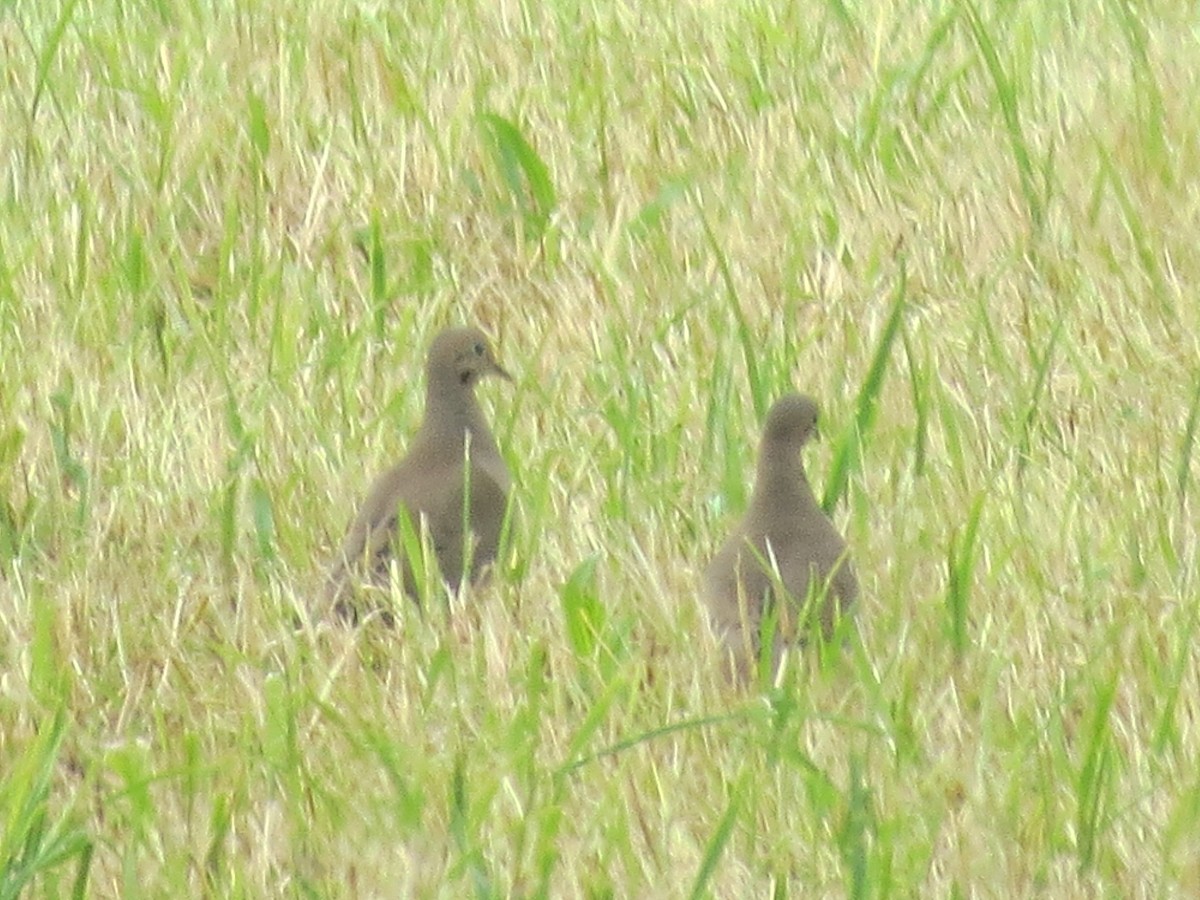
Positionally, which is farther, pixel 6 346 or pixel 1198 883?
pixel 6 346

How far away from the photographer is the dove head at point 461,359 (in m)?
4.92

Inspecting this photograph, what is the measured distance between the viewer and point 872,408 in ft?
16.1

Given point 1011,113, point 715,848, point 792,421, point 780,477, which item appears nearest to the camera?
point 715,848

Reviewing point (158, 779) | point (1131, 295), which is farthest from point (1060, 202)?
point (158, 779)

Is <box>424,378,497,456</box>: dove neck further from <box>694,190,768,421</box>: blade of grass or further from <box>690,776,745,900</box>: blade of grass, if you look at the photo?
<box>690,776,745,900</box>: blade of grass

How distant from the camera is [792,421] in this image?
4473 millimetres

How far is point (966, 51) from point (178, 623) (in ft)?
8.98

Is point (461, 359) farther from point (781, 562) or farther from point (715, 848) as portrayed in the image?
point (715, 848)

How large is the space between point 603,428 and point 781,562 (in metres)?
0.82

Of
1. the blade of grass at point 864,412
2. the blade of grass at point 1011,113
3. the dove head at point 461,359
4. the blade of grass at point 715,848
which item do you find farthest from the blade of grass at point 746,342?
the blade of grass at point 715,848

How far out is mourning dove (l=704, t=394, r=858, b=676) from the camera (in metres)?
4.11

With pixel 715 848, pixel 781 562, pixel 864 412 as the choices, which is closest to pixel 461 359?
pixel 864 412

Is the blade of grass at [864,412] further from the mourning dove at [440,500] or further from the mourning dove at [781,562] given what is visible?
the mourning dove at [440,500]

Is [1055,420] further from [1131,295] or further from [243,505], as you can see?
[243,505]
